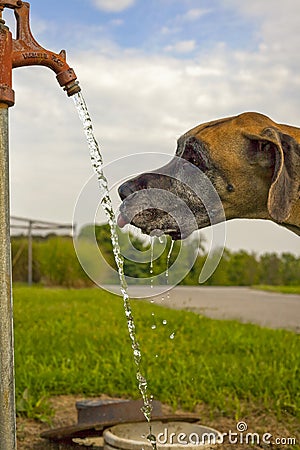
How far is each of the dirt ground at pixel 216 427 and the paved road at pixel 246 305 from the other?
9.55ft

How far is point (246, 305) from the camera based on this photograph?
8.69 meters

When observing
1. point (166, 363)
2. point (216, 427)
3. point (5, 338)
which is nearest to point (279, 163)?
Answer: point (5, 338)

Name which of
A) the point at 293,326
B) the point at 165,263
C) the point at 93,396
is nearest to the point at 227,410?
Answer: the point at 93,396

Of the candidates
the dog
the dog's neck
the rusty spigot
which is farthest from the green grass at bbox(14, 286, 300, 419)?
the rusty spigot

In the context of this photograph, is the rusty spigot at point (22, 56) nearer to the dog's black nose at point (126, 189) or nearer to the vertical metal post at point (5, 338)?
the vertical metal post at point (5, 338)

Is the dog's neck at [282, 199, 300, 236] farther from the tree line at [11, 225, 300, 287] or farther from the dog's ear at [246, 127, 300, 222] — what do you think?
the tree line at [11, 225, 300, 287]

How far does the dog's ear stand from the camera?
192cm

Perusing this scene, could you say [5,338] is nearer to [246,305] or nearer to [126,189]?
[126,189]

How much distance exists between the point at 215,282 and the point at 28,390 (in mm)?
9719

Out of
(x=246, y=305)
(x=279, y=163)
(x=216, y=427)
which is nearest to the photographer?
(x=279, y=163)

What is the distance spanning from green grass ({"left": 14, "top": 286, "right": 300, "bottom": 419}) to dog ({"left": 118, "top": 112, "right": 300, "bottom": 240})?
1.21 metres

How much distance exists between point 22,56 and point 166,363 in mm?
2584

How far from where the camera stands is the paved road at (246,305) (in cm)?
699

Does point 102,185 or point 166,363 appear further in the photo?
point 166,363
